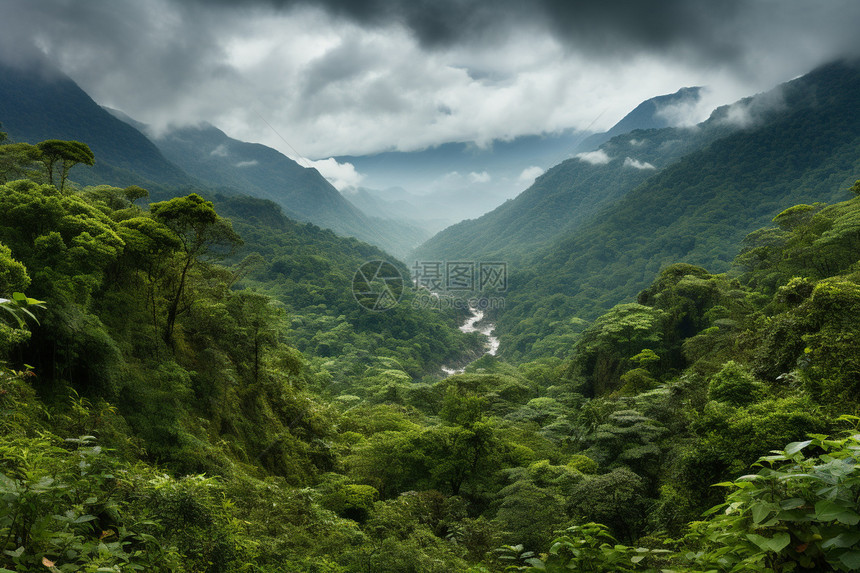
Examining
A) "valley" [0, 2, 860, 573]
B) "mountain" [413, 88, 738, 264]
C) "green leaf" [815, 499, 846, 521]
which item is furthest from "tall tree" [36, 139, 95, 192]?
"mountain" [413, 88, 738, 264]

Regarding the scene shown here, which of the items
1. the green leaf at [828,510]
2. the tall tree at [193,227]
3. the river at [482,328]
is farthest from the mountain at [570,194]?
the green leaf at [828,510]

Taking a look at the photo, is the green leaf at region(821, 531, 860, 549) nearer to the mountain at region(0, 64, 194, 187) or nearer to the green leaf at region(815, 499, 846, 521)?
the green leaf at region(815, 499, 846, 521)

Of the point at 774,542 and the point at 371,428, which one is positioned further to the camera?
the point at 371,428

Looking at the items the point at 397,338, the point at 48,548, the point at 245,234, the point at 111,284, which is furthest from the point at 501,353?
the point at 48,548

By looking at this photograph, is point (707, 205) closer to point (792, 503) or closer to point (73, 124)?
point (792, 503)

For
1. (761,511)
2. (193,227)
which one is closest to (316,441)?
(193,227)

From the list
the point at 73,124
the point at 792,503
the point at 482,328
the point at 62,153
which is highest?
the point at 73,124

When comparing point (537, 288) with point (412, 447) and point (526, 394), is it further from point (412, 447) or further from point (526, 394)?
point (412, 447)
